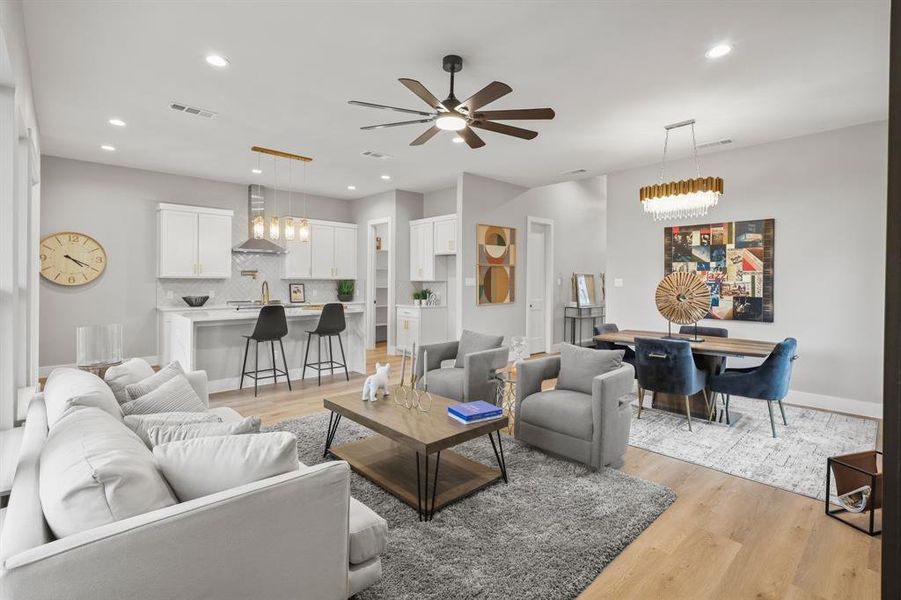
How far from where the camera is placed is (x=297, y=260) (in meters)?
7.89

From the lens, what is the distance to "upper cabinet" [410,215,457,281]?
726cm

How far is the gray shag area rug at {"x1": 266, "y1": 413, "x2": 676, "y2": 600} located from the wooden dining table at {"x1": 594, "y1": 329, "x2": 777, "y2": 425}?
5.45ft

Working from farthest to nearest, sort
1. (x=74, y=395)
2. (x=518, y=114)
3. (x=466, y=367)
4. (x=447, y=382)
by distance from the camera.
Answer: (x=447, y=382) → (x=466, y=367) → (x=518, y=114) → (x=74, y=395)

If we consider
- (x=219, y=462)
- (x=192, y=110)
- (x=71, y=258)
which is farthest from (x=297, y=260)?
(x=219, y=462)

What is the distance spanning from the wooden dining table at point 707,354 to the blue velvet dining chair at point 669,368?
198 mm

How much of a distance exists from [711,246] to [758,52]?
108 inches

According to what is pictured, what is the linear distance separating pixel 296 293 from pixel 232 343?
292cm

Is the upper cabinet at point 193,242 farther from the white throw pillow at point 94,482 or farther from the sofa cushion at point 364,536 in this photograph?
the sofa cushion at point 364,536

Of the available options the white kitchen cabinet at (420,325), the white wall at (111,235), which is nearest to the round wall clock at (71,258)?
the white wall at (111,235)

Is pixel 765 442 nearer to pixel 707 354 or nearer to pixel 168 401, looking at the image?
pixel 707 354

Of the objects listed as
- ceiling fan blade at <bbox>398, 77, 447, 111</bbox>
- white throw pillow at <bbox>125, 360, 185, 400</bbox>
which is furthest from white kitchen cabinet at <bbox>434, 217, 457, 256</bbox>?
white throw pillow at <bbox>125, 360, 185, 400</bbox>

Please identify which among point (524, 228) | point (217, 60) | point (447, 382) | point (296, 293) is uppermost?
point (217, 60)

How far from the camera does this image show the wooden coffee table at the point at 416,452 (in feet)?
8.34

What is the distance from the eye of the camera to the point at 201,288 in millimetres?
→ 7094
